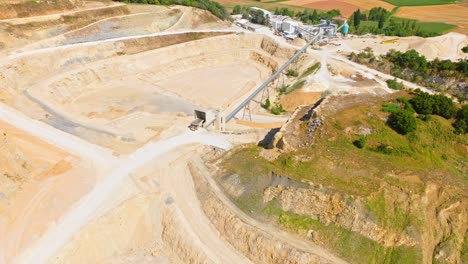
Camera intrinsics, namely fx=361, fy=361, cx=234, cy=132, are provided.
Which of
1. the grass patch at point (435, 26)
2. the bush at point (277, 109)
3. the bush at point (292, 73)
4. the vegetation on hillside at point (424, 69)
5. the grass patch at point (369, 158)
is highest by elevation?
the grass patch at point (369, 158)

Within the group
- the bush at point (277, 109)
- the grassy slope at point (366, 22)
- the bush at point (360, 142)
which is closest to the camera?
the bush at point (360, 142)

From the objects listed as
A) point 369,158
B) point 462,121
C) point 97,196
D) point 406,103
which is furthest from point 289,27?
point 97,196

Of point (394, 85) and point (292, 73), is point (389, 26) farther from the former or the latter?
point (292, 73)

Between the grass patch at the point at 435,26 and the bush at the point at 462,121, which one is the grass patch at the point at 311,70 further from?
the grass patch at the point at 435,26

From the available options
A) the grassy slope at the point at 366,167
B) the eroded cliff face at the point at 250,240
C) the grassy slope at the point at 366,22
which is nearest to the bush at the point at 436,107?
the grassy slope at the point at 366,167

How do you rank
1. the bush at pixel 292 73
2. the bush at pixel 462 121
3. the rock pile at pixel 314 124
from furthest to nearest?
the bush at pixel 292 73 → the rock pile at pixel 314 124 → the bush at pixel 462 121

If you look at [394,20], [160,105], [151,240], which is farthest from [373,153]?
[394,20]

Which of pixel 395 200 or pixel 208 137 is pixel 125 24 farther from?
pixel 395 200
